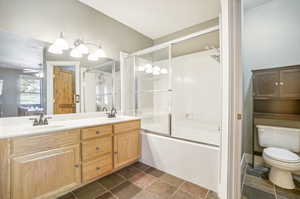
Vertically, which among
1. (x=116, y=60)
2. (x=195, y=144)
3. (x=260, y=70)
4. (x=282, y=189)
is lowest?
(x=282, y=189)

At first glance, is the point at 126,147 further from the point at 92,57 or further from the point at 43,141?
the point at 92,57

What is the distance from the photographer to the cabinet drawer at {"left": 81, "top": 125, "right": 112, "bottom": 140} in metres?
1.56

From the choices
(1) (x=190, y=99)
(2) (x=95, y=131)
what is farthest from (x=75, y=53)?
(1) (x=190, y=99)

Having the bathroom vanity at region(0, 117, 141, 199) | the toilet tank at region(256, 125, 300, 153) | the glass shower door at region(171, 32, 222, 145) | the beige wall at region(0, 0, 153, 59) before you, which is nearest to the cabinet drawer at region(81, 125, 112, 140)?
the bathroom vanity at region(0, 117, 141, 199)

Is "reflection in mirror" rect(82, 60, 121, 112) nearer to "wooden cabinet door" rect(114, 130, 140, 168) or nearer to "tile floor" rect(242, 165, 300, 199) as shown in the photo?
"wooden cabinet door" rect(114, 130, 140, 168)

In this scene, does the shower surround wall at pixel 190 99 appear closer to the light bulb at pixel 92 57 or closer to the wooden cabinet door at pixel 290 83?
the wooden cabinet door at pixel 290 83

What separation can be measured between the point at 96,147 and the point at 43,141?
56cm

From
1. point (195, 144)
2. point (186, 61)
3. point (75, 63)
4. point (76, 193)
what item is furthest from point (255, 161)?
point (75, 63)

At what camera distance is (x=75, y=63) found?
2064 millimetres

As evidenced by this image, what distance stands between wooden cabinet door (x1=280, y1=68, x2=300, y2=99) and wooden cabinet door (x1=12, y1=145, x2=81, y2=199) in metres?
2.86

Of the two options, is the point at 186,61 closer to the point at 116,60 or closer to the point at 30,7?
the point at 116,60

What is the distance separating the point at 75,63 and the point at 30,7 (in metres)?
0.78

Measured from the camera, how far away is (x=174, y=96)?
2.87m

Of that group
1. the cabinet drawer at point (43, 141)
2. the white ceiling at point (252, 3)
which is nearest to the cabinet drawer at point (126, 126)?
the cabinet drawer at point (43, 141)
